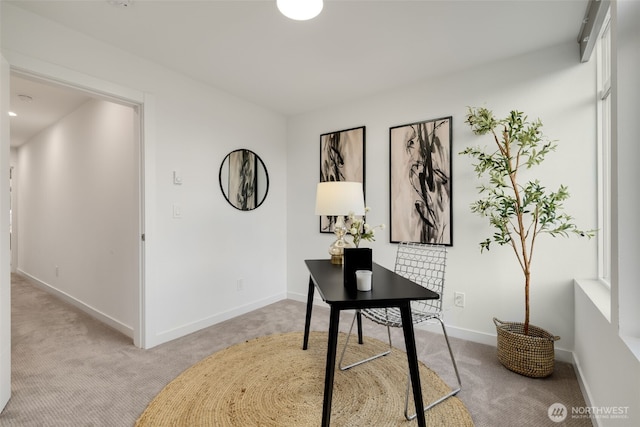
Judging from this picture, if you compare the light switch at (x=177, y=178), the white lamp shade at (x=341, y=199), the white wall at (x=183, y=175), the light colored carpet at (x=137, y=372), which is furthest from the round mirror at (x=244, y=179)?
the white lamp shade at (x=341, y=199)

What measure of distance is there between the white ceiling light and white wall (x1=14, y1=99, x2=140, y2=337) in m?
1.67

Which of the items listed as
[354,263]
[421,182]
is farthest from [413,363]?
[421,182]

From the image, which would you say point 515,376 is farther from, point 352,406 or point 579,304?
point 352,406

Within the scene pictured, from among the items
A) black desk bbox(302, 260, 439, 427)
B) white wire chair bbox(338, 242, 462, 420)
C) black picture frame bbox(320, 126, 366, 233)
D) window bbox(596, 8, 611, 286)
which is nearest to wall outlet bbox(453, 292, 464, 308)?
white wire chair bbox(338, 242, 462, 420)

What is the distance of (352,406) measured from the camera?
5.49 ft

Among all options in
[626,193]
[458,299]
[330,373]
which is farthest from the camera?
[458,299]

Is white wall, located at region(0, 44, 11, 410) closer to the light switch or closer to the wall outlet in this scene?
the light switch

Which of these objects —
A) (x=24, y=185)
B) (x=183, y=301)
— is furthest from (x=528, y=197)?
(x=24, y=185)

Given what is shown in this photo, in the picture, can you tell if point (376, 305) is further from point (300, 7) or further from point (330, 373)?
point (300, 7)

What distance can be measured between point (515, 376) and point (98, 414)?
2.57 meters

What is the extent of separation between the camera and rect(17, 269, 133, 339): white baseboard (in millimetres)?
2713

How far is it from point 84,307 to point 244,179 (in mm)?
2305

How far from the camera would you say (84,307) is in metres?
3.30

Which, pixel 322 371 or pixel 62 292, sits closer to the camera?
pixel 322 371
